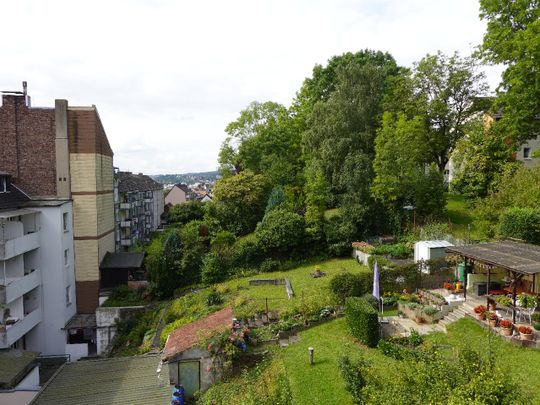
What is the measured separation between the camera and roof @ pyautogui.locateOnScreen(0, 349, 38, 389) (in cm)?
1973

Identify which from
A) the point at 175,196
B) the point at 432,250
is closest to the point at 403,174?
the point at 432,250

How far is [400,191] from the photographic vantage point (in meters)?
33.5

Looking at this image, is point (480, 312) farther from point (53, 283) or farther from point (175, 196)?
point (175, 196)

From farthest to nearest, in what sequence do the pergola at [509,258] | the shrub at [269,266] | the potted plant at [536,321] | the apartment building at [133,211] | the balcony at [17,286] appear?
1. the apartment building at [133,211]
2. the shrub at [269,266]
3. the balcony at [17,286]
4. the pergola at [509,258]
5. the potted plant at [536,321]

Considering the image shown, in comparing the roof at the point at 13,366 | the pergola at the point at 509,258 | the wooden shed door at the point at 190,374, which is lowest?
the roof at the point at 13,366

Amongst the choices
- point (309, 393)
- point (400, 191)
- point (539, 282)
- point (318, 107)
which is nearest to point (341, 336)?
point (309, 393)

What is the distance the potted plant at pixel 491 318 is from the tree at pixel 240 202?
25.4m

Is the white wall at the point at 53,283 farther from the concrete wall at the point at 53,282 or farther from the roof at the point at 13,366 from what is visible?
the roof at the point at 13,366

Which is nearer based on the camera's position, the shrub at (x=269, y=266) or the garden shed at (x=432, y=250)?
the garden shed at (x=432, y=250)

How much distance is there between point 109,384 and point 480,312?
54.9ft

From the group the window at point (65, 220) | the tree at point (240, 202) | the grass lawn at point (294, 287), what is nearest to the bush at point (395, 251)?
the grass lawn at point (294, 287)

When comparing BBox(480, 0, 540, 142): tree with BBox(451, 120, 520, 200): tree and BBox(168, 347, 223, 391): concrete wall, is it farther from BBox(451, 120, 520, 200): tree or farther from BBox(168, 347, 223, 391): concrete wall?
BBox(168, 347, 223, 391): concrete wall

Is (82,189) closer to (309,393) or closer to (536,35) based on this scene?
(309,393)

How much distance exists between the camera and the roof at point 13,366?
19734 mm
